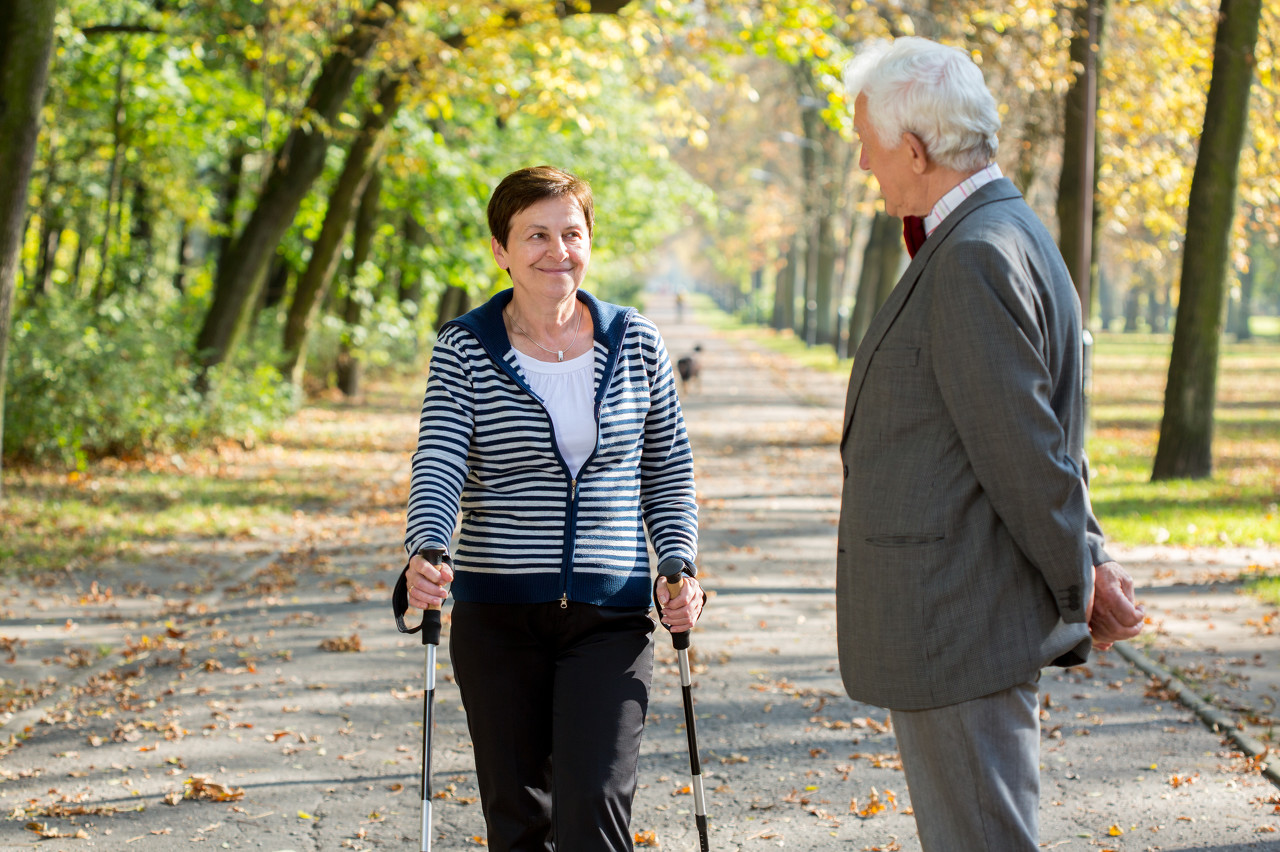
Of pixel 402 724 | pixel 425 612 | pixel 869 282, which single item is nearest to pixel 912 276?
pixel 425 612

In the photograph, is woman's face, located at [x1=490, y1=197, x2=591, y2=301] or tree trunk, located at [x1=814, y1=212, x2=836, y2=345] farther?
tree trunk, located at [x1=814, y1=212, x2=836, y2=345]

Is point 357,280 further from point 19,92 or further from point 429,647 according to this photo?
point 429,647

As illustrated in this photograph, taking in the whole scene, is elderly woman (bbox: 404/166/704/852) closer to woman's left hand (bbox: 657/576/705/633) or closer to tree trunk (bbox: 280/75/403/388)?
woman's left hand (bbox: 657/576/705/633)

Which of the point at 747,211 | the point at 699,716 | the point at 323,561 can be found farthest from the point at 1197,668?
the point at 747,211

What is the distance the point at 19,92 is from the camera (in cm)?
882

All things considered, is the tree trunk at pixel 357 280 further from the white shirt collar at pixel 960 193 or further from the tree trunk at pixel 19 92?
the white shirt collar at pixel 960 193

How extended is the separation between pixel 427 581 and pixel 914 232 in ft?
4.41

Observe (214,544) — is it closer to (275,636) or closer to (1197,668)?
(275,636)

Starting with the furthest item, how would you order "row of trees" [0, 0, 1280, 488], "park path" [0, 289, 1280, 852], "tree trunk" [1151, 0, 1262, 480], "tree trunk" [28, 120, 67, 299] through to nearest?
1. "tree trunk" [28, 120, 67, 299]
2. "row of trees" [0, 0, 1280, 488]
3. "tree trunk" [1151, 0, 1262, 480]
4. "park path" [0, 289, 1280, 852]

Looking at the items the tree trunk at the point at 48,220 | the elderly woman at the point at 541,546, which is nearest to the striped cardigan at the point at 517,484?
the elderly woman at the point at 541,546

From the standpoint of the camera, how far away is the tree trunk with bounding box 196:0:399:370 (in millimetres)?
15266

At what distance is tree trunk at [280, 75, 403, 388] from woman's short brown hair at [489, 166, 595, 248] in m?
13.6

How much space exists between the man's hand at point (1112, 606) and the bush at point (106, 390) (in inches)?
489

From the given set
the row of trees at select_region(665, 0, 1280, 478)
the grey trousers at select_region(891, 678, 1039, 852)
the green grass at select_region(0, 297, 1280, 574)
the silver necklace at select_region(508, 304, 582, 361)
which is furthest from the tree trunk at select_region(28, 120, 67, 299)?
the grey trousers at select_region(891, 678, 1039, 852)
